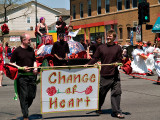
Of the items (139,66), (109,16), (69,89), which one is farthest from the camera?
(109,16)

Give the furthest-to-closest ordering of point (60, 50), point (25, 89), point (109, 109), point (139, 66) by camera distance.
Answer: point (139, 66)
point (60, 50)
point (109, 109)
point (25, 89)

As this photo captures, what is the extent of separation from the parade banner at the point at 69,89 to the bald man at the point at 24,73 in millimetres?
263

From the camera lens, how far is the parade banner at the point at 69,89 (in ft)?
25.3

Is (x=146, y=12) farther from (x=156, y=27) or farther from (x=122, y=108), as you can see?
(x=122, y=108)

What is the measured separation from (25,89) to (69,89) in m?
0.93

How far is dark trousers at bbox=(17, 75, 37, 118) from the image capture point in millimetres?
7641

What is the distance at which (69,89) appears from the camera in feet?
25.9

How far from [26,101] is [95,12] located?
135 feet

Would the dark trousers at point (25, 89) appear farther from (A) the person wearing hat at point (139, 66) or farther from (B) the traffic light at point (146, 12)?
(B) the traffic light at point (146, 12)

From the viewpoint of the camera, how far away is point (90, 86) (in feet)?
26.4

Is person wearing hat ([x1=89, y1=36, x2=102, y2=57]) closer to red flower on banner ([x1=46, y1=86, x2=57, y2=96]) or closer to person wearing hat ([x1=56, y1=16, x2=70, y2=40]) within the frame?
person wearing hat ([x1=56, y1=16, x2=70, y2=40])

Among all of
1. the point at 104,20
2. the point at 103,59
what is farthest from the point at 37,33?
the point at 104,20

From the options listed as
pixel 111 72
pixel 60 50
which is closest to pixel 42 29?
pixel 60 50

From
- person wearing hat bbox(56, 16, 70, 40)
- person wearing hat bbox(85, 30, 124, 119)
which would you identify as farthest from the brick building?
person wearing hat bbox(85, 30, 124, 119)
